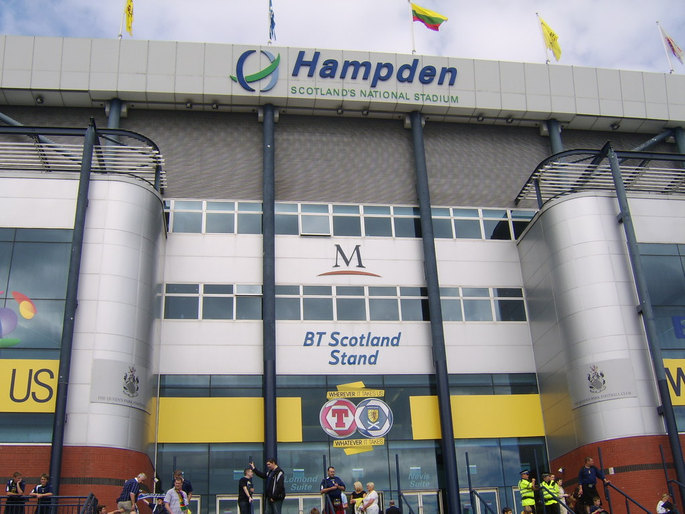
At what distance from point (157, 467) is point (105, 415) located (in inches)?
157

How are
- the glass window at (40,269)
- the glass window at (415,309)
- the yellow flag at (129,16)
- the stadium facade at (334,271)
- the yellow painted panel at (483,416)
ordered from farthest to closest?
the yellow flag at (129,16), the glass window at (415,309), the yellow painted panel at (483,416), the stadium facade at (334,271), the glass window at (40,269)

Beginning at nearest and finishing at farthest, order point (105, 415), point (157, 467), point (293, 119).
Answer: point (105, 415) → point (157, 467) → point (293, 119)

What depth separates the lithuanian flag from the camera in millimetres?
34875

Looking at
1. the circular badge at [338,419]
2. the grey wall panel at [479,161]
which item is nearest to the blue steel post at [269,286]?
the circular badge at [338,419]

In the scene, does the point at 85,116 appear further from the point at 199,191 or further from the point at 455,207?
the point at 455,207

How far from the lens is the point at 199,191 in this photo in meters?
30.4

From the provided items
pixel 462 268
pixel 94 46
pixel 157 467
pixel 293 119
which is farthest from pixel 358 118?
pixel 157 467

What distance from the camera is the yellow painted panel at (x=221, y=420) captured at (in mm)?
26109

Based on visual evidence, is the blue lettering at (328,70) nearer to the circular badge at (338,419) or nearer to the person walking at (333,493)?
the circular badge at (338,419)

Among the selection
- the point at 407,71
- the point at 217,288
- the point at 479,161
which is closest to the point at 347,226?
the point at 217,288

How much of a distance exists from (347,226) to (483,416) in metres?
9.08

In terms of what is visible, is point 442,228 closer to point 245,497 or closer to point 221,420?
point 221,420

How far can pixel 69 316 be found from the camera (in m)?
22.7

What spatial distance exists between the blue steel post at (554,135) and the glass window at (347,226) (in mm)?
9536
